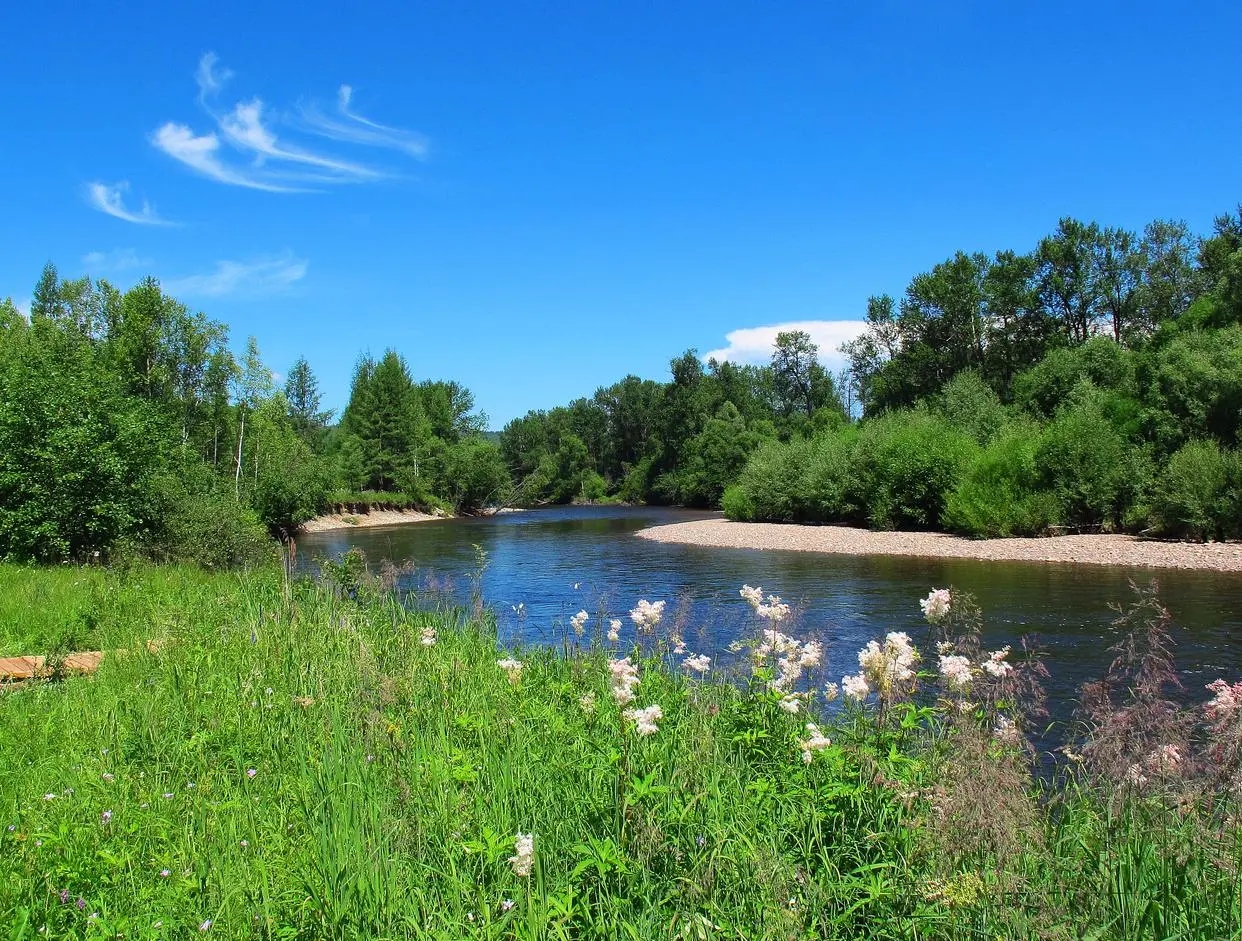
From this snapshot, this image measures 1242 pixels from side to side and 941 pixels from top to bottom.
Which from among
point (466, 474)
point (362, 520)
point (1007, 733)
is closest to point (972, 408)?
point (362, 520)

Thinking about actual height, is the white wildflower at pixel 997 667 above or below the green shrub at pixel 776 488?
below

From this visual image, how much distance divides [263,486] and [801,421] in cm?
6154

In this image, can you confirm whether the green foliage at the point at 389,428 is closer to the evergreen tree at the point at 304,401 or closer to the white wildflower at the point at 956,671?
the evergreen tree at the point at 304,401

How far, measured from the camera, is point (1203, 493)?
30.7 meters

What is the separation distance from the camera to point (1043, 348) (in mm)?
66688

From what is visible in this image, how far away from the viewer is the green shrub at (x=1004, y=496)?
120 feet

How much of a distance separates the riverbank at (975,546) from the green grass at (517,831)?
26.3m

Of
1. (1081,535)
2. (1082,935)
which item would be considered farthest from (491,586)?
(1081,535)

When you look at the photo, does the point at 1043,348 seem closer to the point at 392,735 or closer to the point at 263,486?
the point at 263,486

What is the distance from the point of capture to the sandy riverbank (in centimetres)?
6009

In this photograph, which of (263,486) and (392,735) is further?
(263,486)

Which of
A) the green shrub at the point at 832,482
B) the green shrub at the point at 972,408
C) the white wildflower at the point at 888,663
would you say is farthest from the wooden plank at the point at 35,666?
the green shrub at the point at 972,408

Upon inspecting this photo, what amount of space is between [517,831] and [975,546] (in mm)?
33548

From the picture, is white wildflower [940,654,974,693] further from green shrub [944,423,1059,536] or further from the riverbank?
green shrub [944,423,1059,536]
